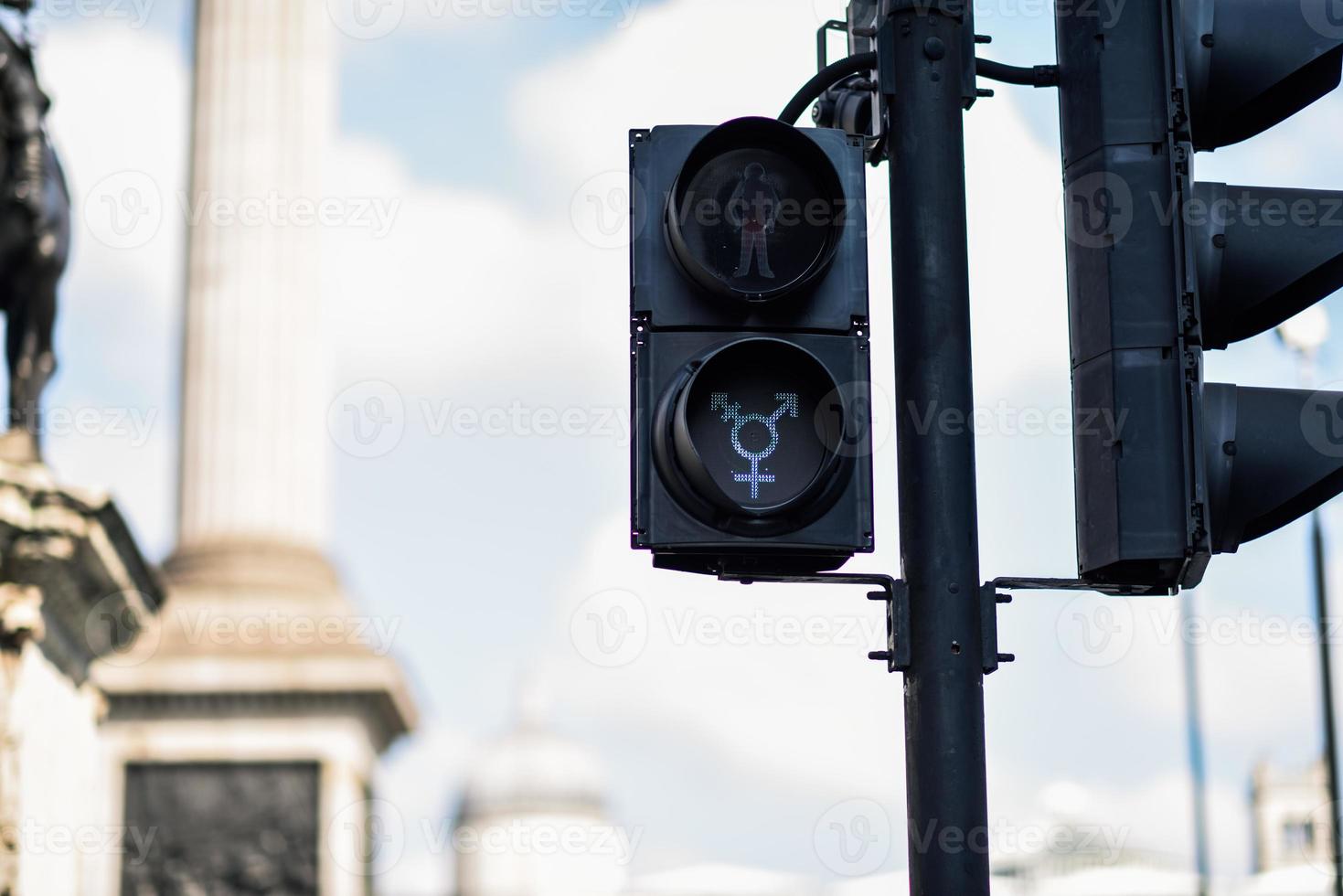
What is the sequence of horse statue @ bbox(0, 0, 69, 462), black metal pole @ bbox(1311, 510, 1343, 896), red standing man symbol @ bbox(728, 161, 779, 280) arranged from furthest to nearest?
black metal pole @ bbox(1311, 510, 1343, 896) < horse statue @ bbox(0, 0, 69, 462) < red standing man symbol @ bbox(728, 161, 779, 280)

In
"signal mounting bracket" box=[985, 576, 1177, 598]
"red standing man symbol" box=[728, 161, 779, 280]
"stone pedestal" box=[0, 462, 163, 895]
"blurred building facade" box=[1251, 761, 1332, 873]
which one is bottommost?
"signal mounting bracket" box=[985, 576, 1177, 598]

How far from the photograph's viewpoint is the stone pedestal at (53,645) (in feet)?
54.7

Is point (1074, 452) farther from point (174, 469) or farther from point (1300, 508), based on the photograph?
point (174, 469)

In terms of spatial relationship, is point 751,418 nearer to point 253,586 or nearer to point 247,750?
point 247,750

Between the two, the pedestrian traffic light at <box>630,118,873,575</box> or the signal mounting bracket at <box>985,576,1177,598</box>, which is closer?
the pedestrian traffic light at <box>630,118,873,575</box>

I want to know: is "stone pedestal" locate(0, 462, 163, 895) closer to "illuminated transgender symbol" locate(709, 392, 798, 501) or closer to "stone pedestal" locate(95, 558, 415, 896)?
"stone pedestal" locate(95, 558, 415, 896)

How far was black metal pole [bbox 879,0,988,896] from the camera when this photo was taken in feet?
18.6

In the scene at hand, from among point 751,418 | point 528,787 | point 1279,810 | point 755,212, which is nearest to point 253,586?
point 755,212

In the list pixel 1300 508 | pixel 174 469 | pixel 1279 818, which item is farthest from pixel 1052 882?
pixel 1300 508

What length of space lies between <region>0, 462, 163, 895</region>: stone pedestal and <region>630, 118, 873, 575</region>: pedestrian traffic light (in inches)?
444

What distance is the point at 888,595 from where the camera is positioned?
5914 mm

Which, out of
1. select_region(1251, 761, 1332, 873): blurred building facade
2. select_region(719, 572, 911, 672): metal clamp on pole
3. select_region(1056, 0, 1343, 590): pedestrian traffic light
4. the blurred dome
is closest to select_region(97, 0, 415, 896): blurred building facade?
select_region(719, 572, 911, 672): metal clamp on pole

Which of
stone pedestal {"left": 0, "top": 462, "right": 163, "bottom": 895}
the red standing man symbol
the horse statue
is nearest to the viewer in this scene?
the red standing man symbol

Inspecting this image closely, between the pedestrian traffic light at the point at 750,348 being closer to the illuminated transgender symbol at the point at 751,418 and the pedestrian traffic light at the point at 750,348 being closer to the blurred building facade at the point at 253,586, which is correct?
the illuminated transgender symbol at the point at 751,418
